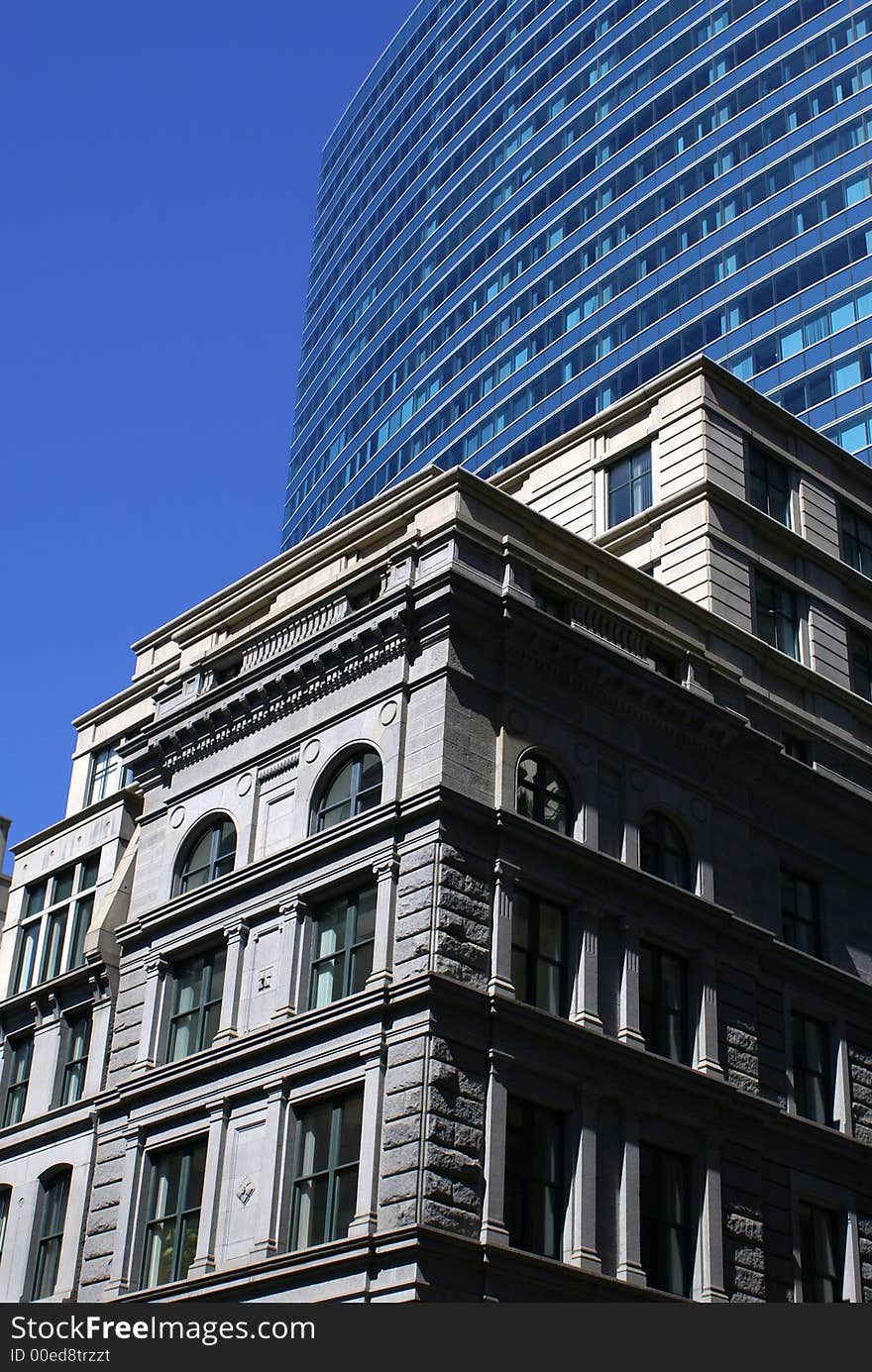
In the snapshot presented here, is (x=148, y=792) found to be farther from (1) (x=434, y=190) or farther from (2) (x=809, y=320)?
(1) (x=434, y=190)

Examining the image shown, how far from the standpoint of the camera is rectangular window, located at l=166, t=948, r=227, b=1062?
37.8 meters

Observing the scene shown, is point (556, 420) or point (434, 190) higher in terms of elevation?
point (434, 190)

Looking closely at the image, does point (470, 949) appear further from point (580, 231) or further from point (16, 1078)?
point (580, 231)

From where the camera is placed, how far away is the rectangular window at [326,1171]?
107 feet

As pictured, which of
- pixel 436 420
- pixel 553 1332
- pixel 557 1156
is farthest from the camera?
pixel 436 420

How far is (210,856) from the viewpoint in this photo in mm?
40000

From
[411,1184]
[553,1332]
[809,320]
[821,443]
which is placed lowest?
[553,1332]

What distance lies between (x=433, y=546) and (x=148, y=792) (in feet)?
32.9

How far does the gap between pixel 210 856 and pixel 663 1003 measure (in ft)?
34.0

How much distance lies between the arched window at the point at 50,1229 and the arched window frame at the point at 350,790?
10.8m

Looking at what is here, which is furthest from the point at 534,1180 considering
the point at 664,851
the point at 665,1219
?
the point at 664,851

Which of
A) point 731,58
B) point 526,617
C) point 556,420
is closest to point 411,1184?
point 526,617

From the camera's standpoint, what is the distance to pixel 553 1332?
27188 millimetres

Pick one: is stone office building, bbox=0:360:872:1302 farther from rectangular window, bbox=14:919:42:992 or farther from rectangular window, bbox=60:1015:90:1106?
rectangular window, bbox=14:919:42:992
